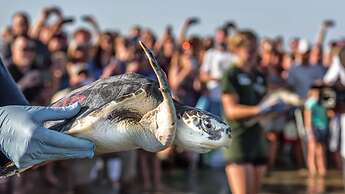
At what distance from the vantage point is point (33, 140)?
1.66 m

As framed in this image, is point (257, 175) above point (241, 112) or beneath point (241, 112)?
beneath

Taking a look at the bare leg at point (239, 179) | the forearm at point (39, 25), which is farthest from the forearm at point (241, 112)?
the forearm at point (39, 25)

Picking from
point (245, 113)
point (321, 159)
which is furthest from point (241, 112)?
point (321, 159)

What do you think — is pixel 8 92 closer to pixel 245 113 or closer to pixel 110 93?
pixel 110 93

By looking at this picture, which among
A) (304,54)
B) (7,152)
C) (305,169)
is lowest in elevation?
(305,169)

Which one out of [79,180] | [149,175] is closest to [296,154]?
[149,175]

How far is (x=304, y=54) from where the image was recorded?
28.2 ft

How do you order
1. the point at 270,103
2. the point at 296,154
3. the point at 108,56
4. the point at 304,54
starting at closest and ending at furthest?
the point at 270,103 → the point at 108,56 → the point at 304,54 → the point at 296,154

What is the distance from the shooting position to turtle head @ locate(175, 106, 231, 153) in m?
1.72

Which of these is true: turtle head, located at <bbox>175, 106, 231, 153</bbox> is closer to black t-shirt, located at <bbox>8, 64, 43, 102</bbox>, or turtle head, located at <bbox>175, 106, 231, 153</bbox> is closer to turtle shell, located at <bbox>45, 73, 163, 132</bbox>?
turtle shell, located at <bbox>45, 73, 163, 132</bbox>

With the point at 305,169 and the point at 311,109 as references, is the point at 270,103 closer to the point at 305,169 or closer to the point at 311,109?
the point at 311,109

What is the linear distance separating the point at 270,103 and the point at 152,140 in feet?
9.34

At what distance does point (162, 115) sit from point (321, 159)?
7.04 meters

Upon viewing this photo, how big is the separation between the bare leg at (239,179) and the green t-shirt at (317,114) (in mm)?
3543
